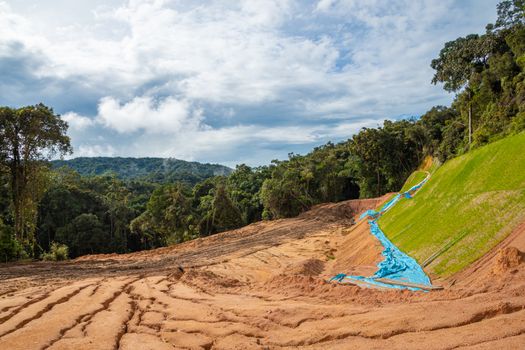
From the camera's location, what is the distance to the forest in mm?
23047

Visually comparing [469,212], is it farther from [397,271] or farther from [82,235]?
[82,235]

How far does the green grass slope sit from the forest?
3447mm

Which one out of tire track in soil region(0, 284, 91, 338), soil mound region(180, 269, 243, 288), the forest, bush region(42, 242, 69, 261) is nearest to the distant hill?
the forest

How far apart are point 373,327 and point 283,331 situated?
5.73 ft

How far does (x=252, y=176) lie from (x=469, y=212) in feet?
139

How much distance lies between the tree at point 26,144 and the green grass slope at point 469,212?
21083mm

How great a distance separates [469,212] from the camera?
1218 centimetres

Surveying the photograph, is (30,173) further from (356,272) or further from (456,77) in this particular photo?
Answer: (456,77)

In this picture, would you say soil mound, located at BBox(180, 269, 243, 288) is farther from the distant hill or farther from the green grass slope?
the distant hill

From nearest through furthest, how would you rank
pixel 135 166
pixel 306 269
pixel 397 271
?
pixel 397 271 → pixel 306 269 → pixel 135 166

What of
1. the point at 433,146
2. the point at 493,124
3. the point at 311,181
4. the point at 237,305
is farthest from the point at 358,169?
the point at 237,305

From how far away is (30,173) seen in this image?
23.5 m

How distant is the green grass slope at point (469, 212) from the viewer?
32.9ft

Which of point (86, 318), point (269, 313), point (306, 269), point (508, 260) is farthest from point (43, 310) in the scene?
point (508, 260)
